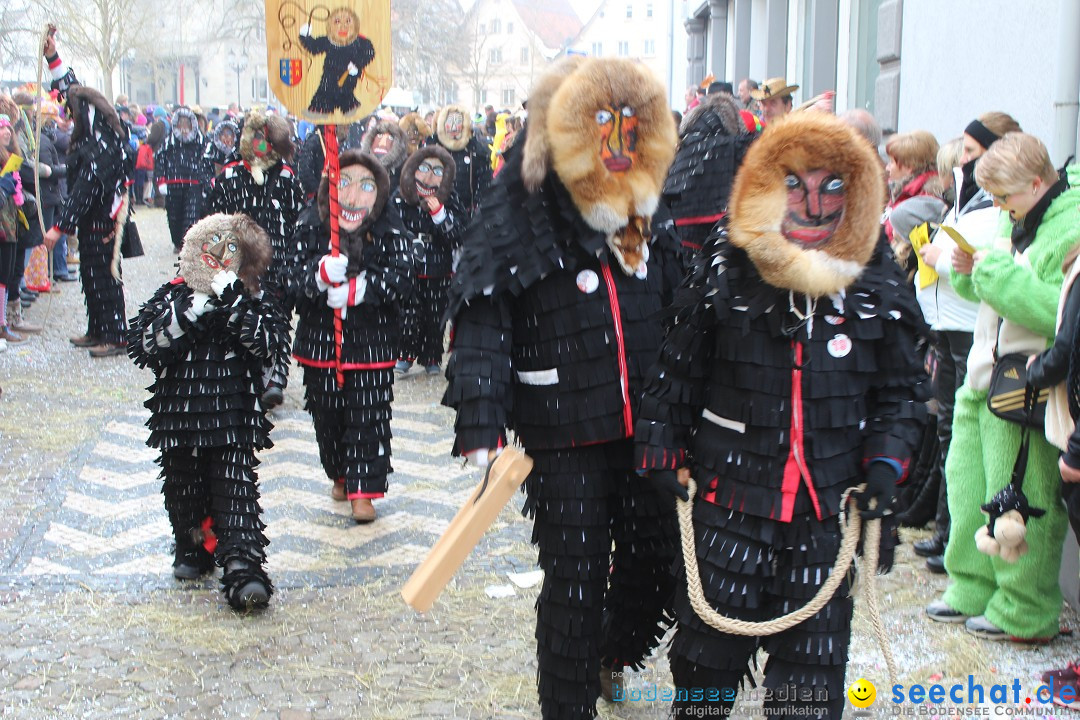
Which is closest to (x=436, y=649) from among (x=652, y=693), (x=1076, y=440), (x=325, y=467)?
(x=652, y=693)

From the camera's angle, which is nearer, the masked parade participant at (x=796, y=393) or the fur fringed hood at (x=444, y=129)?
the masked parade participant at (x=796, y=393)

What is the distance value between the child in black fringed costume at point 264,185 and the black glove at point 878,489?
6.19 metres

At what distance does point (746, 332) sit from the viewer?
337 centimetres

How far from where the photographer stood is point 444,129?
10953mm

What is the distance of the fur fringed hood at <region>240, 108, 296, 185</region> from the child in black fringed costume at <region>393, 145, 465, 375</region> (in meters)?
0.96

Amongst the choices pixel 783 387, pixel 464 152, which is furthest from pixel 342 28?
pixel 464 152

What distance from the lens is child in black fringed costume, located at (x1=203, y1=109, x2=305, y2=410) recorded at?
8.82 m

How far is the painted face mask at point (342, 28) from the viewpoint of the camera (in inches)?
235

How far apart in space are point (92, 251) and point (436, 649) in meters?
7.12

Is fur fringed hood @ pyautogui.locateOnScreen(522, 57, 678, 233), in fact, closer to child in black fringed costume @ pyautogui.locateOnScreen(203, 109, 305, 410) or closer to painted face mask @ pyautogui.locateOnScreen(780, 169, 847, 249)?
painted face mask @ pyautogui.locateOnScreen(780, 169, 847, 249)

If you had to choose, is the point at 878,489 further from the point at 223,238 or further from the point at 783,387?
Answer: the point at 223,238

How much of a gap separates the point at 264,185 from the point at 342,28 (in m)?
3.11

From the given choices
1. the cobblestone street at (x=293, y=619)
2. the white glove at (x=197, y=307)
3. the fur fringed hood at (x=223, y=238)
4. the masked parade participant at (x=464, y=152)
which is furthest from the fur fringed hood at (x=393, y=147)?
the white glove at (x=197, y=307)

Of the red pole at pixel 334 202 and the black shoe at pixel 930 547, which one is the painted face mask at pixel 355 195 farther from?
the black shoe at pixel 930 547
